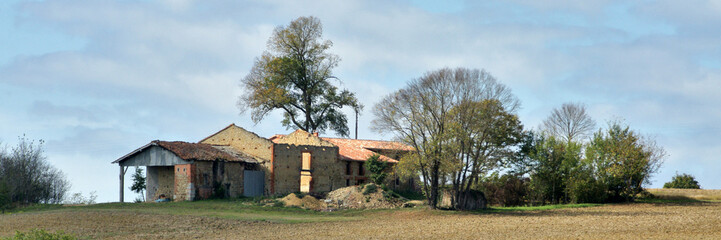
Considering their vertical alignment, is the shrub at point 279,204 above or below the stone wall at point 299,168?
below

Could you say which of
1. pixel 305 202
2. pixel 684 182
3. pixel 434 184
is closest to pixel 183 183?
pixel 305 202

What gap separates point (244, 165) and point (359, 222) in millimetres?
17793

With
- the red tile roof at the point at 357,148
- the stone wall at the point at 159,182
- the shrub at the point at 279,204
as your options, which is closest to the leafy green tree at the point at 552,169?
the red tile roof at the point at 357,148

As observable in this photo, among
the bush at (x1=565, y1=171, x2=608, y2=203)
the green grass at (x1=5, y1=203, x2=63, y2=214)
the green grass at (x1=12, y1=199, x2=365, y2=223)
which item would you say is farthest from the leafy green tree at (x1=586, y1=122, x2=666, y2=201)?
the green grass at (x1=5, y1=203, x2=63, y2=214)

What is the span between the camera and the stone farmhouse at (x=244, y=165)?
46344 millimetres

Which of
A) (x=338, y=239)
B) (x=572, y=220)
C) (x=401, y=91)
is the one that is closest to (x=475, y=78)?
(x=401, y=91)

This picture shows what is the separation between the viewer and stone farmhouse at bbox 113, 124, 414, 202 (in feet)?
152

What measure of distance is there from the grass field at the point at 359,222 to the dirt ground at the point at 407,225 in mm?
38

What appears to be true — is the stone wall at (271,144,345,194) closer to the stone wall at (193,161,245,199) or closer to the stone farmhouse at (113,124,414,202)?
the stone farmhouse at (113,124,414,202)

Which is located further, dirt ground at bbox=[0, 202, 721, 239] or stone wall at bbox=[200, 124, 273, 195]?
stone wall at bbox=[200, 124, 273, 195]

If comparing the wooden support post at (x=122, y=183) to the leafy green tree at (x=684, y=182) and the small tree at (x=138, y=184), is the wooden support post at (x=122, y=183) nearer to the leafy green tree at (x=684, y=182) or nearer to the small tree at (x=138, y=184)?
the small tree at (x=138, y=184)

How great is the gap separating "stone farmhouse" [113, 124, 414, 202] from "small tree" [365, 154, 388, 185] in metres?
0.99

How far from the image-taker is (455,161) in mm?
39031

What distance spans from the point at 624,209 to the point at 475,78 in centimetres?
1233
